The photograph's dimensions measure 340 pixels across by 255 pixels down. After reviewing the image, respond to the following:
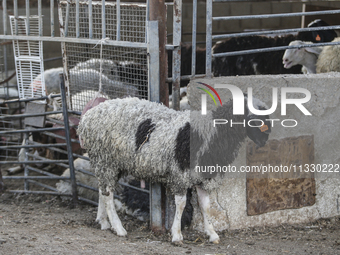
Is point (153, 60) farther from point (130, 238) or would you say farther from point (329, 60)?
point (329, 60)

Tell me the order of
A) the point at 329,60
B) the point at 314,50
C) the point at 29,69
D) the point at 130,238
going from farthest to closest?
the point at 314,50 < the point at 29,69 < the point at 329,60 < the point at 130,238

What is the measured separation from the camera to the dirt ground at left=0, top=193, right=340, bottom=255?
11.8 feet

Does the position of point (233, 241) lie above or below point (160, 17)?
below

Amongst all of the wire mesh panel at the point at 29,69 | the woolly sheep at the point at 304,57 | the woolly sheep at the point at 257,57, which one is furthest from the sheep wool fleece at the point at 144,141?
the woolly sheep at the point at 257,57

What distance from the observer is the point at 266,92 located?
14.0 feet

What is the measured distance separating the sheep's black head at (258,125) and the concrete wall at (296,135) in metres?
0.46

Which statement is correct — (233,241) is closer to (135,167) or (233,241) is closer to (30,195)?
(135,167)

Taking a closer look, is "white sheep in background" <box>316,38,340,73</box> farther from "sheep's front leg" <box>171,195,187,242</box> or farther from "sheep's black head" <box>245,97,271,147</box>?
"sheep's front leg" <box>171,195,187,242</box>

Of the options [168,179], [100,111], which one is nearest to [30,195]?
[100,111]

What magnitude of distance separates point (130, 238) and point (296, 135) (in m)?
2.03

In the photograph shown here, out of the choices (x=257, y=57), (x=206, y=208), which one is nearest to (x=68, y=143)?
(x=206, y=208)

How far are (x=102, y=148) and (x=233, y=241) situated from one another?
1570mm

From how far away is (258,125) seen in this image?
147 inches

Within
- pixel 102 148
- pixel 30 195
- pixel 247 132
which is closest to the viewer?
pixel 247 132
